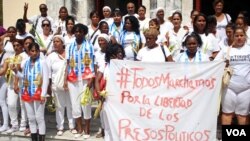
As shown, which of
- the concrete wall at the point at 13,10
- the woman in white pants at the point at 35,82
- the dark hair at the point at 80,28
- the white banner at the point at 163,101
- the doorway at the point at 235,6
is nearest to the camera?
the white banner at the point at 163,101

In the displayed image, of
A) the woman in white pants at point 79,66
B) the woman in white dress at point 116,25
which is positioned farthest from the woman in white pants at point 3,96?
the woman in white dress at point 116,25

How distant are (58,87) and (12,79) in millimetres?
887

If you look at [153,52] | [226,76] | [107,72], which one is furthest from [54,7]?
[226,76]

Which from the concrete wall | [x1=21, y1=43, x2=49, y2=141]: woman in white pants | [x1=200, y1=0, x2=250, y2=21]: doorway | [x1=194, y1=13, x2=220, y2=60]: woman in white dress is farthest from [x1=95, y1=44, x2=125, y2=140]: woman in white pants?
[x1=200, y1=0, x2=250, y2=21]: doorway

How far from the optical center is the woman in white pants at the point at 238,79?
21.1 feet

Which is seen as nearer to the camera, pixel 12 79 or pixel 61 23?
pixel 12 79

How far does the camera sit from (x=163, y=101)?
21.1 feet

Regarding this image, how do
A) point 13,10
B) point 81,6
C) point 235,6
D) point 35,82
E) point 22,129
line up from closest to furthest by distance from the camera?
point 35,82 < point 22,129 < point 81,6 < point 13,10 < point 235,6

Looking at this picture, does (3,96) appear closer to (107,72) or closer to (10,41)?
(10,41)

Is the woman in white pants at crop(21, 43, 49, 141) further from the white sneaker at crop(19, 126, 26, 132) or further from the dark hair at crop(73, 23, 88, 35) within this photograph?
the white sneaker at crop(19, 126, 26, 132)

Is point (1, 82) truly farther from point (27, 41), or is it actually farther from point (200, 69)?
point (200, 69)

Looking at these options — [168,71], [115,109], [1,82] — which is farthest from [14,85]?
[168,71]

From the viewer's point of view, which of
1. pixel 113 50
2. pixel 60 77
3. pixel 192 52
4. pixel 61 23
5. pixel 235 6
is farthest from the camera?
pixel 235 6

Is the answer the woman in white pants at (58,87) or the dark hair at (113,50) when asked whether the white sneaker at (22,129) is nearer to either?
the woman in white pants at (58,87)
